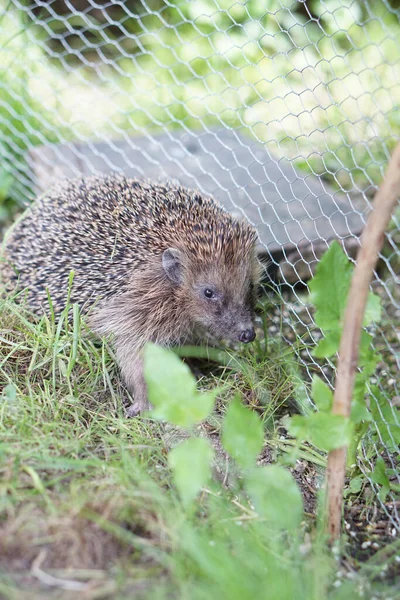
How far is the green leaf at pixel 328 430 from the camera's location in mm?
2801

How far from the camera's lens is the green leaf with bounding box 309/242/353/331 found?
9.50 ft

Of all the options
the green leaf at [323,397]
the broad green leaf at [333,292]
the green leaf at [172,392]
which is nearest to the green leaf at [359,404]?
the green leaf at [323,397]

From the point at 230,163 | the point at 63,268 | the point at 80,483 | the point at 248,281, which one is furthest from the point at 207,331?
the point at 230,163

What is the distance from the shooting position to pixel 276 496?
2723 millimetres

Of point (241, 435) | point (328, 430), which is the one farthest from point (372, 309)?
point (241, 435)

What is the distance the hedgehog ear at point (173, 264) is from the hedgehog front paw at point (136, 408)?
75cm

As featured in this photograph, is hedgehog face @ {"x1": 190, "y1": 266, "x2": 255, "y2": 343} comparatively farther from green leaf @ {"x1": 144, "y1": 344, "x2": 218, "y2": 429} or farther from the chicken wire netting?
green leaf @ {"x1": 144, "y1": 344, "x2": 218, "y2": 429}

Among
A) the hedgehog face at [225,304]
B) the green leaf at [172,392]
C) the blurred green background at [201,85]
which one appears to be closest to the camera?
the green leaf at [172,392]

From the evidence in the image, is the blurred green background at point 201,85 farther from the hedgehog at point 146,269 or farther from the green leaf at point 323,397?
the green leaf at point 323,397

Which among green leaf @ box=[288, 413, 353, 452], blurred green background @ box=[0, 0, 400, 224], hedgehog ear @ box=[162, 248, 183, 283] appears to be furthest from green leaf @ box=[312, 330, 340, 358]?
blurred green background @ box=[0, 0, 400, 224]

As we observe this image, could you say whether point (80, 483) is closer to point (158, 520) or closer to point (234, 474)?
point (158, 520)

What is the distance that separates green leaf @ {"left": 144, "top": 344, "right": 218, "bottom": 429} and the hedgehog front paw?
1310mm

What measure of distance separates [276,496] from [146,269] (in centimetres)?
191

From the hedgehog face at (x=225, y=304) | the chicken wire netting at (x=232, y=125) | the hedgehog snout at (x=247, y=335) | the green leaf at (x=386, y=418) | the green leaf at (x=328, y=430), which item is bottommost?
the green leaf at (x=386, y=418)
